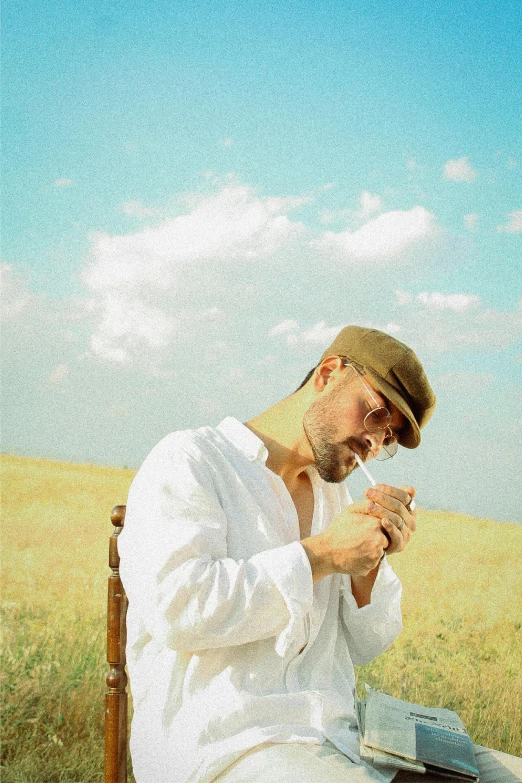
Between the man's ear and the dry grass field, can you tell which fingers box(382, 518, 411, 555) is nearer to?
the man's ear

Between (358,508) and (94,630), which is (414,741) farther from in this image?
(94,630)

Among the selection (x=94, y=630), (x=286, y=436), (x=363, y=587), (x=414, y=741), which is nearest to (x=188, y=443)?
(x=286, y=436)

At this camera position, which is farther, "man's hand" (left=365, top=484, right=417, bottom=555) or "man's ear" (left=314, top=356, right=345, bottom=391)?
"man's ear" (left=314, top=356, right=345, bottom=391)

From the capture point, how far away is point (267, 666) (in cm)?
140

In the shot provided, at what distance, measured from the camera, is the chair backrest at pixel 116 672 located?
5.37 ft

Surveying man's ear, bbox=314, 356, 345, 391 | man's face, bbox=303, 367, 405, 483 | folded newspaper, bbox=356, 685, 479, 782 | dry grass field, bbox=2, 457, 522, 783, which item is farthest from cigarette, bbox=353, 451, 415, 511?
dry grass field, bbox=2, 457, 522, 783

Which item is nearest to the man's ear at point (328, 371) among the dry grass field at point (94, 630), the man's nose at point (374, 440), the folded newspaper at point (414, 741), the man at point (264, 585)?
the man at point (264, 585)

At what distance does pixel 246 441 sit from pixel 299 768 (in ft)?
2.12

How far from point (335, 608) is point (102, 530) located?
2317 millimetres

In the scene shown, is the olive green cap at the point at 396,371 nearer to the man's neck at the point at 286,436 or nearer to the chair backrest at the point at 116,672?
the man's neck at the point at 286,436

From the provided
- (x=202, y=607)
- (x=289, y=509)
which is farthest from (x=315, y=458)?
(x=202, y=607)

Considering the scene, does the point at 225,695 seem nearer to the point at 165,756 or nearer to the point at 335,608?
the point at 165,756

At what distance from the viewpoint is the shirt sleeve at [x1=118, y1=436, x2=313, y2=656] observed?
50.3 inches

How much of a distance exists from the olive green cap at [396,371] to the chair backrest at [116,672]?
0.63 metres
